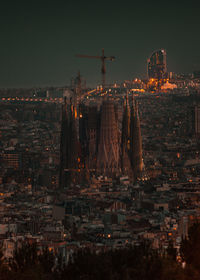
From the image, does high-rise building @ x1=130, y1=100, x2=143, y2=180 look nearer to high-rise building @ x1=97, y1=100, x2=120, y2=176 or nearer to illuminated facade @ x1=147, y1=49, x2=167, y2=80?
high-rise building @ x1=97, y1=100, x2=120, y2=176

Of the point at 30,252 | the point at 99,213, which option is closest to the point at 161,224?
the point at 99,213

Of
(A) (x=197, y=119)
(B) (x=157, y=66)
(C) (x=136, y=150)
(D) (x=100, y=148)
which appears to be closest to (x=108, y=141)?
(D) (x=100, y=148)

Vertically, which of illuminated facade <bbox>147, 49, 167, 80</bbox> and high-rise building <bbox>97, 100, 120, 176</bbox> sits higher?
illuminated facade <bbox>147, 49, 167, 80</bbox>

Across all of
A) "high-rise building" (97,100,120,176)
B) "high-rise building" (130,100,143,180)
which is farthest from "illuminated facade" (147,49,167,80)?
"high-rise building" (97,100,120,176)

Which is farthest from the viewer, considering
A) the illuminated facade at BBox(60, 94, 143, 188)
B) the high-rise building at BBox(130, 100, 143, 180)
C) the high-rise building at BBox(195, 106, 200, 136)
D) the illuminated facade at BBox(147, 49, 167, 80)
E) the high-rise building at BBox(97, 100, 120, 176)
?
the illuminated facade at BBox(147, 49, 167, 80)

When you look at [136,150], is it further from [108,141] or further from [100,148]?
[100,148]

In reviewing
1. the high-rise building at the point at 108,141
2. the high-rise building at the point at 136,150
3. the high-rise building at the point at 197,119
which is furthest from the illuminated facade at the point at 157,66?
the high-rise building at the point at 108,141

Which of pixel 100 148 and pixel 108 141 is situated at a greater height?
pixel 108 141

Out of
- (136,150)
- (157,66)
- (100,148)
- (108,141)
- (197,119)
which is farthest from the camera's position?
(157,66)
